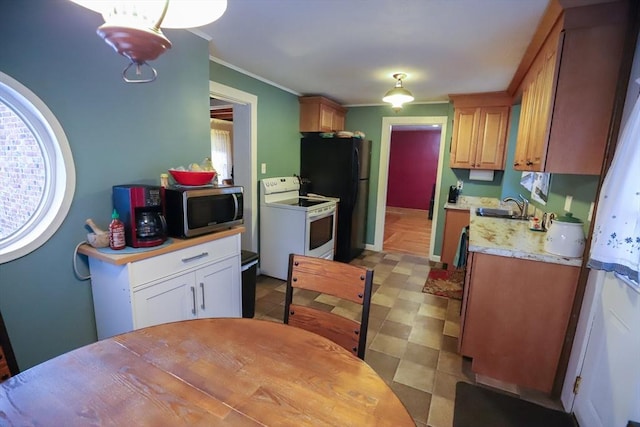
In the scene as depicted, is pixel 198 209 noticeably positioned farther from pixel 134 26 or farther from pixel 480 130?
pixel 480 130

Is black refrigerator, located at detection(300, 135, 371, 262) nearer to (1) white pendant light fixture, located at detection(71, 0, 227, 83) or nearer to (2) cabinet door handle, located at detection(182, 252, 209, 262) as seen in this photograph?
(2) cabinet door handle, located at detection(182, 252, 209, 262)

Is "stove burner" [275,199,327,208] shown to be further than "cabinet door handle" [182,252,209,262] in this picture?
Yes

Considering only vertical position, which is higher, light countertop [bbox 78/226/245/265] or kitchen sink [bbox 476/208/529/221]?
kitchen sink [bbox 476/208/529/221]

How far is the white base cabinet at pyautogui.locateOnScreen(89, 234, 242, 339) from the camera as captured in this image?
1.57 m

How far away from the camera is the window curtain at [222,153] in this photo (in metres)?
6.23

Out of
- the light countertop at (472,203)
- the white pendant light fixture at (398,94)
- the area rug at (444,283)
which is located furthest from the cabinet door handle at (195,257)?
Result: the light countertop at (472,203)

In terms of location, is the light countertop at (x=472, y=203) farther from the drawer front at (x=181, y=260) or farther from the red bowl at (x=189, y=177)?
the red bowl at (x=189, y=177)

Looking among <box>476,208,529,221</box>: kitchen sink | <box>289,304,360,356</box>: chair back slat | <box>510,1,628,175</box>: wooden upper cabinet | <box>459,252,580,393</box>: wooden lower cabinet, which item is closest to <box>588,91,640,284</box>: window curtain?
<box>510,1,628,175</box>: wooden upper cabinet

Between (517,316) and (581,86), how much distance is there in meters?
1.33

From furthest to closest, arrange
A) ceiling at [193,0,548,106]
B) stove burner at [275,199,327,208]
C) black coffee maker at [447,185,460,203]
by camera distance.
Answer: black coffee maker at [447,185,460,203], stove burner at [275,199,327,208], ceiling at [193,0,548,106]

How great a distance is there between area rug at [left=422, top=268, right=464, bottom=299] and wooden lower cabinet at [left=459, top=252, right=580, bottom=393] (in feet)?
4.12

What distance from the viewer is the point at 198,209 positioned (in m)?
1.86

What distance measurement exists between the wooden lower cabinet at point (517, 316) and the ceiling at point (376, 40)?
144 centimetres

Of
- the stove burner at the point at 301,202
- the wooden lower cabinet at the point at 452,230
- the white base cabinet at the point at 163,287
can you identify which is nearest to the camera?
the white base cabinet at the point at 163,287
